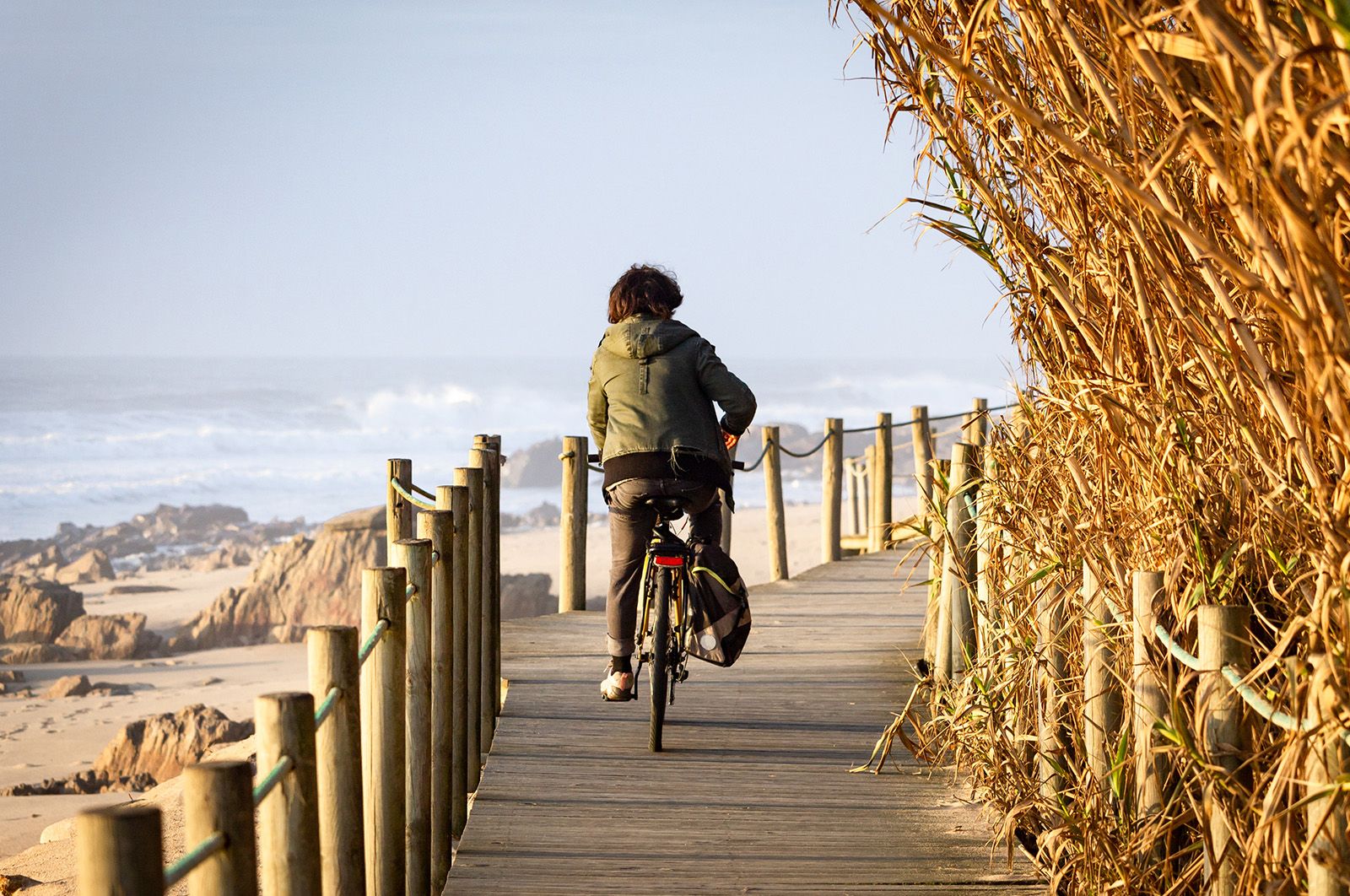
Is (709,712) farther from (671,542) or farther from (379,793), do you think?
(379,793)

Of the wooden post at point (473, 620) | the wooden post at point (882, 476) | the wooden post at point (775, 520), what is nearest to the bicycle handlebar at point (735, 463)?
the wooden post at point (473, 620)

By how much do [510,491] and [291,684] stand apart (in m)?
26.9

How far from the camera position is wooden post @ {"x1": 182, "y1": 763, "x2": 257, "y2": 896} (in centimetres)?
201

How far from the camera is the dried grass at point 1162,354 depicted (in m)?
2.10

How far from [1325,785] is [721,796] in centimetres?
250

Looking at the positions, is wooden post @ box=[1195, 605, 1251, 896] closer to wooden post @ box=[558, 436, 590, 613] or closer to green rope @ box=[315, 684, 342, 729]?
green rope @ box=[315, 684, 342, 729]

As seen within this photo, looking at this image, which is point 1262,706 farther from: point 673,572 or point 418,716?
point 673,572

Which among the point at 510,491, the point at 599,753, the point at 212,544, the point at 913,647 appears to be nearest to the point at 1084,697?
the point at 599,753

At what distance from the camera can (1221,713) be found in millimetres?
2695

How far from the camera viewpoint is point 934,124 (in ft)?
11.5

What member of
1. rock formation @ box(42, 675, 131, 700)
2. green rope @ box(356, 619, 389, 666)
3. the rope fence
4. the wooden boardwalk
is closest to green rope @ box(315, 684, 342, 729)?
the rope fence

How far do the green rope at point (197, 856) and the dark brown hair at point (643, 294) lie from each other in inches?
128

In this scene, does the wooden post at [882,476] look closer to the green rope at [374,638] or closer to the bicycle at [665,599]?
the bicycle at [665,599]

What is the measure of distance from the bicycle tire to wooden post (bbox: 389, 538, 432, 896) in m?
1.34
